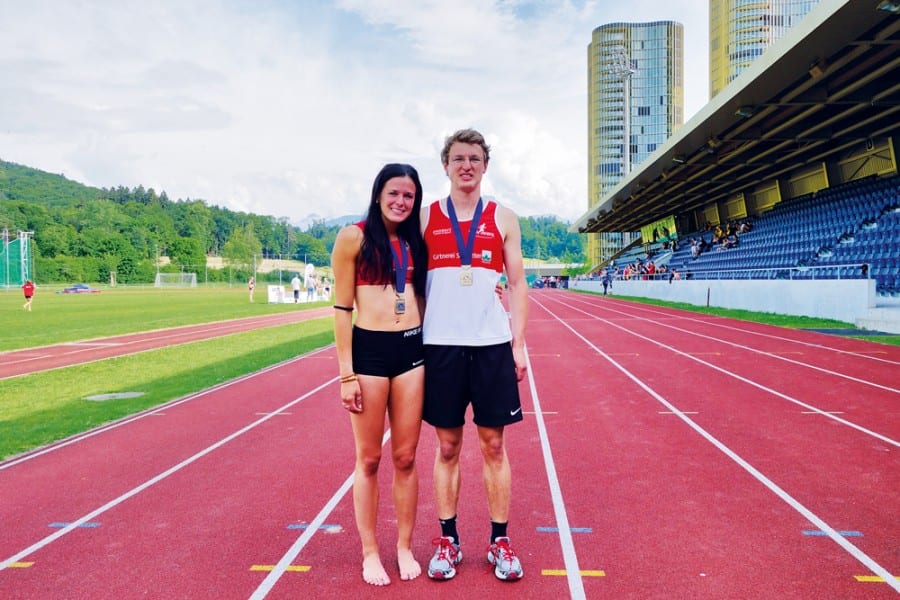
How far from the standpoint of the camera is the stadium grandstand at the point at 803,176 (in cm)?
1395

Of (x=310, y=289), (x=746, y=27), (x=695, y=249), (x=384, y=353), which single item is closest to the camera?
(x=384, y=353)

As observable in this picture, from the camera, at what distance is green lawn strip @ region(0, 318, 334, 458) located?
6074 mm

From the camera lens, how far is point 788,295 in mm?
18812

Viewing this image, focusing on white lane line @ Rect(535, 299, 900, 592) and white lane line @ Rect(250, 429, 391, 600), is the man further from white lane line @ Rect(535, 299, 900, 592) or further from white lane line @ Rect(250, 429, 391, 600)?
white lane line @ Rect(535, 299, 900, 592)

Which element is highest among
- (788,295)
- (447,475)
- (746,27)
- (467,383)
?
(746,27)

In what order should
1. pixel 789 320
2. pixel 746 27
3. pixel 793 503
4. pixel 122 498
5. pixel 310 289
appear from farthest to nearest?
pixel 746 27, pixel 310 289, pixel 789 320, pixel 122 498, pixel 793 503

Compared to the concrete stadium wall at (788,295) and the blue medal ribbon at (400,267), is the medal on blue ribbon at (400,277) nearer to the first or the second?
the blue medal ribbon at (400,267)

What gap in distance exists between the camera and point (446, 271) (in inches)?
112

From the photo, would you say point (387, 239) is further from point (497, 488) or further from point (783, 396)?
point (783, 396)

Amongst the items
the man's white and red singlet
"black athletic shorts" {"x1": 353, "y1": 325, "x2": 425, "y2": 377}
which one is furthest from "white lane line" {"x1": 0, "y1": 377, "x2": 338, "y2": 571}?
the man's white and red singlet

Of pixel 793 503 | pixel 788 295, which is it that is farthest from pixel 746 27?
pixel 793 503

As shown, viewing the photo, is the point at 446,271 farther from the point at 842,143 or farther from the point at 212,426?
the point at 842,143

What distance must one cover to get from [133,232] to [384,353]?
111 metres

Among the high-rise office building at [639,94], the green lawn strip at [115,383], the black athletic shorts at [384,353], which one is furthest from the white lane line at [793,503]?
the high-rise office building at [639,94]
